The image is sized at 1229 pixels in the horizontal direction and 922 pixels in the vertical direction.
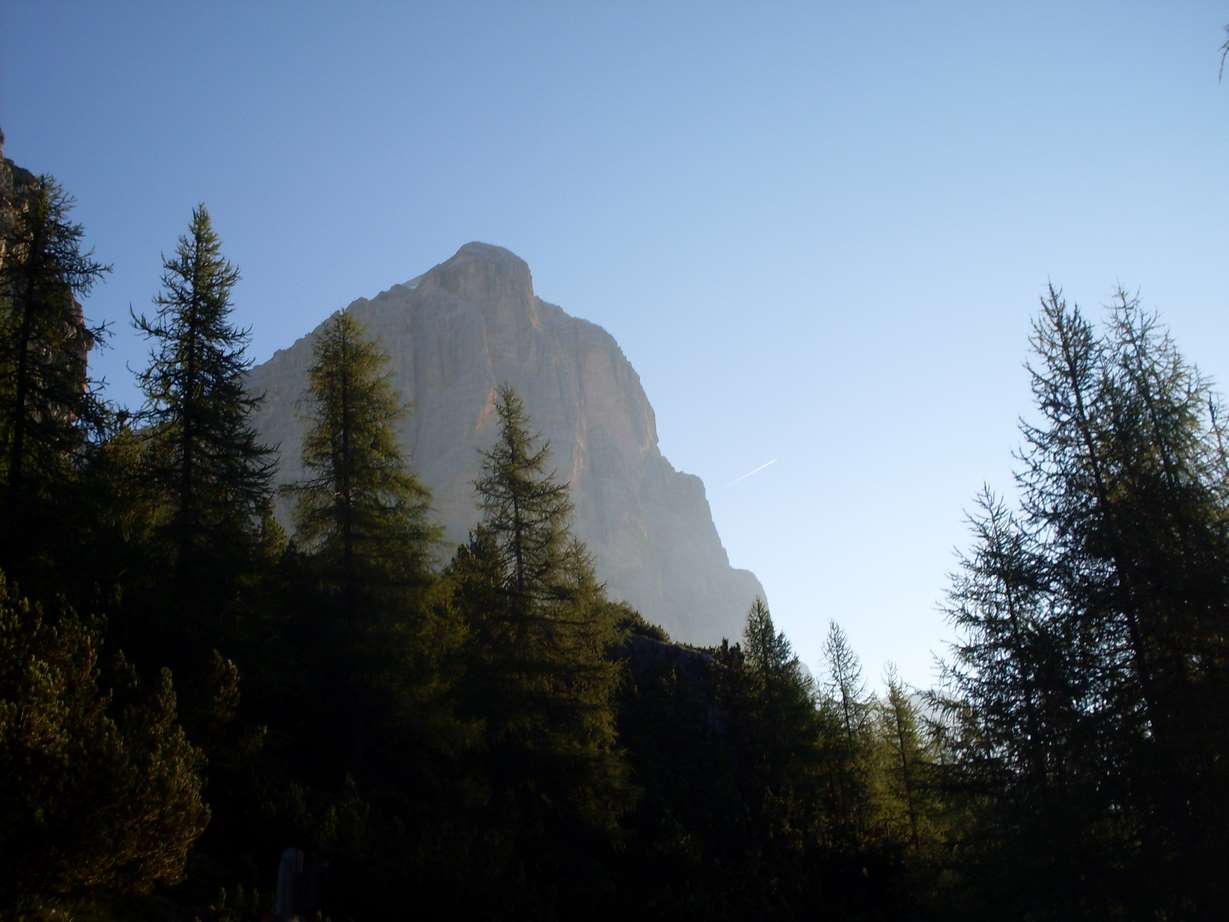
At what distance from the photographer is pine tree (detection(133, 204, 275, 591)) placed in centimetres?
1638

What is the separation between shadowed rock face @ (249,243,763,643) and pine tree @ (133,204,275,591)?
349 ft

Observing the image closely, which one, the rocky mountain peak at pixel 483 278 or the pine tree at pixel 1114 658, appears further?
the rocky mountain peak at pixel 483 278

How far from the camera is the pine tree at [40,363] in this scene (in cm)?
1433

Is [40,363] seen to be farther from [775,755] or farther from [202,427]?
[775,755]

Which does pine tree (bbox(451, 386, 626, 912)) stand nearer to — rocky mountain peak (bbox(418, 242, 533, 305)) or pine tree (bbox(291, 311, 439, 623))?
pine tree (bbox(291, 311, 439, 623))

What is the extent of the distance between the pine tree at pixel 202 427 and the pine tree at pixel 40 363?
1.48 m

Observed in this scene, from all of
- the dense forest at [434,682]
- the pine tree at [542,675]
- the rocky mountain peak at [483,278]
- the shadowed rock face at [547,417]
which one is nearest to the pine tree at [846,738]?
the dense forest at [434,682]

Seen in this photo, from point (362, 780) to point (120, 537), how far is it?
6544mm

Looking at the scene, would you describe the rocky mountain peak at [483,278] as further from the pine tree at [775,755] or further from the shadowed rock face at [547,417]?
the pine tree at [775,755]

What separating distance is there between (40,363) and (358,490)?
248 inches

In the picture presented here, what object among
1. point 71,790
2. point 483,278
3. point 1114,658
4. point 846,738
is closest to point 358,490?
point 71,790

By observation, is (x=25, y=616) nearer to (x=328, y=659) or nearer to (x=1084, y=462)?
(x=328, y=659)

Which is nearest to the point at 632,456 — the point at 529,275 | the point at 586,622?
the point at 529,275

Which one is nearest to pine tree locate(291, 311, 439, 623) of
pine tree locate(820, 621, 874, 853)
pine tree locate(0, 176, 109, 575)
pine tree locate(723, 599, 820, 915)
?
pine tree locate(0, 176, 109, 575)
